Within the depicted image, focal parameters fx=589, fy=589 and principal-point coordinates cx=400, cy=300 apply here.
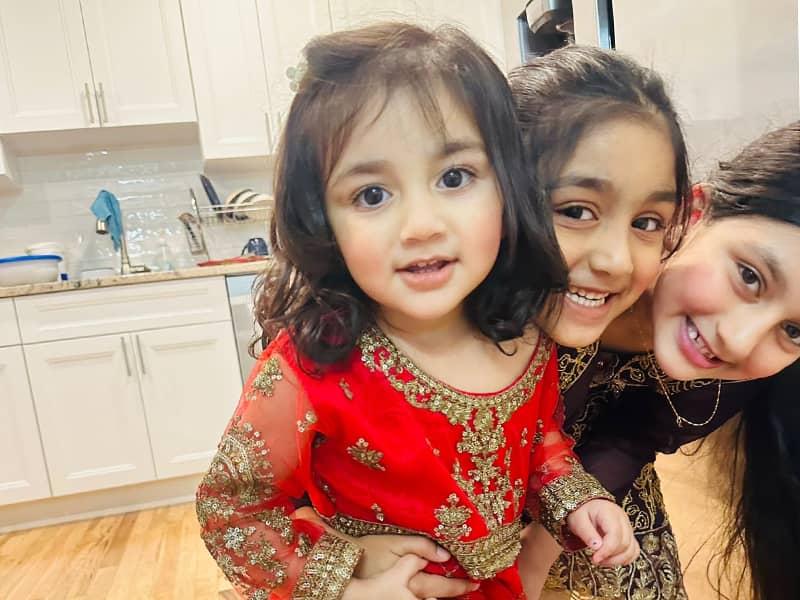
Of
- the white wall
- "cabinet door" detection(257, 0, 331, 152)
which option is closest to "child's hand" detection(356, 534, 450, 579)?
the white wall

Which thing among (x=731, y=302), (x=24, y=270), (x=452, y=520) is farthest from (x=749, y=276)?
(x=24, y=270)

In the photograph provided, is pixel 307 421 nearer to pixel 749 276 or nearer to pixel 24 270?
pixel 749 276

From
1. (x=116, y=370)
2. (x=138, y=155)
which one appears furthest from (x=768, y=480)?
(x=138, y=155)

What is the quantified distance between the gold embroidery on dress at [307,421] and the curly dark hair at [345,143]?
50 mm

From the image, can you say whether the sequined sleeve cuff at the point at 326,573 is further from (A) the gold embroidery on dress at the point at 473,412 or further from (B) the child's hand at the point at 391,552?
(A) the gold embroidery on dress at the point at 473,412

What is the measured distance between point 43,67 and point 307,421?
238 centimetres

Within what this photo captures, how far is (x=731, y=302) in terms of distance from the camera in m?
0.61

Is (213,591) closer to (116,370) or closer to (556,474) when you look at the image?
(116,370)

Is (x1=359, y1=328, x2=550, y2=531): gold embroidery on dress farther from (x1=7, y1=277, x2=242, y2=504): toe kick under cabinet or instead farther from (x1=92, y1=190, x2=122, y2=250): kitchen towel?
(x1=92, y1=190, x2=122, y2=250): kitchen towel

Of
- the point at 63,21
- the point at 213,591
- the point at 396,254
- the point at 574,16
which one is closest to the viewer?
the point at 396,254

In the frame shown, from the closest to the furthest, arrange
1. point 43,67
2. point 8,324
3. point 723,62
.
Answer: point 723,62 → point 8,324 → point 43,67

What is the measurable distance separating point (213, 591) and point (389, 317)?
4.16 ft

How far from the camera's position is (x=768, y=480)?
89 cm

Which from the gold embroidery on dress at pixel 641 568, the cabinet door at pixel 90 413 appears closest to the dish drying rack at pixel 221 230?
the cabinet door at pixel 90 413
